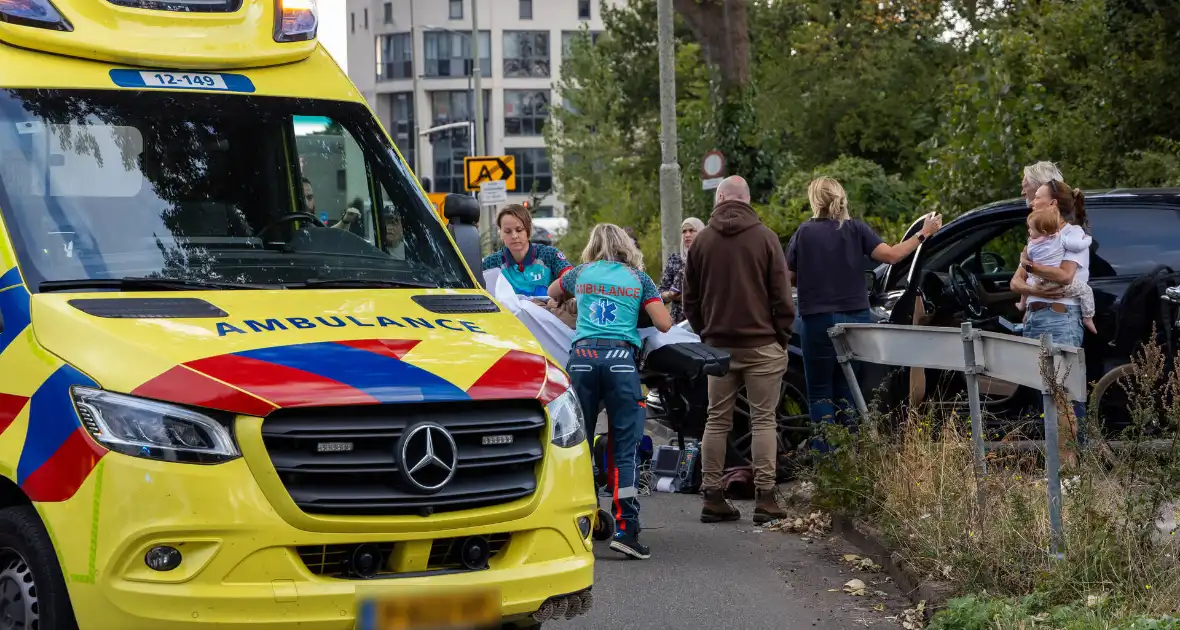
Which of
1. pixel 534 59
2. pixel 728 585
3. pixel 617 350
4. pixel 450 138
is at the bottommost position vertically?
pixel 728 585

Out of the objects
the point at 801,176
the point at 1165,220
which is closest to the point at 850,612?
the point at 1165,220

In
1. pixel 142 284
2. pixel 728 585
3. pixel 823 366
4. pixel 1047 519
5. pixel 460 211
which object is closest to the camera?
pixel 142 284

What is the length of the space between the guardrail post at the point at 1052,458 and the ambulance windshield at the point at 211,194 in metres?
2.37

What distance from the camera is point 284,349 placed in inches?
192

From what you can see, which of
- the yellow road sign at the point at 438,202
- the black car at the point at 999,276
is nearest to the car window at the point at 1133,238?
the black car at the point at 999,276

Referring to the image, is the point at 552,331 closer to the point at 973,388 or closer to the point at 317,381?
the point at 973,388

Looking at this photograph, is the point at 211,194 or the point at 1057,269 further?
the point at 1057,269

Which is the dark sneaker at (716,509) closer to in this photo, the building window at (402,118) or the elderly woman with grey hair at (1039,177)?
the elderly woman with grey hair at (1039,177)

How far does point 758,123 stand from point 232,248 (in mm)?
20797

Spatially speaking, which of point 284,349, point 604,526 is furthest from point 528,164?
point 284,349

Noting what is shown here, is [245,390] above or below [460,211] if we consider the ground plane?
below

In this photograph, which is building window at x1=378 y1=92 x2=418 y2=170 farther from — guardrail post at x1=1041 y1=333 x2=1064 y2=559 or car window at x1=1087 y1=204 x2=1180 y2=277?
guardrail post at x1=1041 y1=333 x2=1064 y2=559

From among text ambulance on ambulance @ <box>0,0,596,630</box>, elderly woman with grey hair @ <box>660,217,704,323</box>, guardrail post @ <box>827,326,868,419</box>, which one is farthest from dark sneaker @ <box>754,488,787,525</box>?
text ambulance on ambulance @ <box>0,0,596,630</box>

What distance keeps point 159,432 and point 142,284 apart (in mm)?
935
